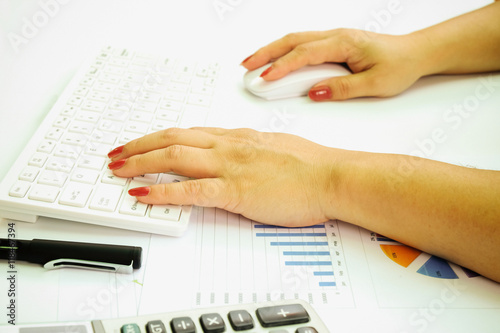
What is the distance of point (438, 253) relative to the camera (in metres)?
0.53

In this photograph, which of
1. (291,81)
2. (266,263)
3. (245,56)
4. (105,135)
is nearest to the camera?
(266,263)

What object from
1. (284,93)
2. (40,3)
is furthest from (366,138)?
(40,3)

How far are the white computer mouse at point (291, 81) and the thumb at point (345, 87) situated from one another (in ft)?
0.05

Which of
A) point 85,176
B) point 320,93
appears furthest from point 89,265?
point 320,93

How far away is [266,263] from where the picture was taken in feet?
1.67

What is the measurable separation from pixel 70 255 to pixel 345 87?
0.54 metres

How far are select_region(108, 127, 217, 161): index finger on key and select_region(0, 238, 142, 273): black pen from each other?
0.49ft

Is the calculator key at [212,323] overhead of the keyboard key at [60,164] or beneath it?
beneath

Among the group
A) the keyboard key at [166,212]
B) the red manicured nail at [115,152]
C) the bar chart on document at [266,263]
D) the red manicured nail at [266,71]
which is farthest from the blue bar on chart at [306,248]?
the red manicured nail at [266,71]

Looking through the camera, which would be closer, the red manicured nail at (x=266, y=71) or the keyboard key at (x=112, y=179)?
the keyboard key at (x=112, y=179)

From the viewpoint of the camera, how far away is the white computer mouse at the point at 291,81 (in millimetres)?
769

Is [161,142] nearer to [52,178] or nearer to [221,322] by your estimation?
[52,178]

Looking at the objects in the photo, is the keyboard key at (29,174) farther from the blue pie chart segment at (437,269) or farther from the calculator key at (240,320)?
the blue pie chart segment at (437,269)

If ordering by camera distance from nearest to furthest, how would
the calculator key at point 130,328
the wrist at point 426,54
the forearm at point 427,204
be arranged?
the calculator key at point 130,328 < the forearm at point 427,204 < the wrist at point 426,54
